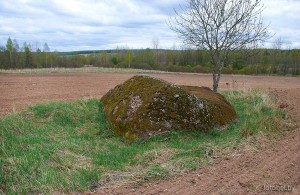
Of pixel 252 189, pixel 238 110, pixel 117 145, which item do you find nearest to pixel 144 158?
pixel 117 145

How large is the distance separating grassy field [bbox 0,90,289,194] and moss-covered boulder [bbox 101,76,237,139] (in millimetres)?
258

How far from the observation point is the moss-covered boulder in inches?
277

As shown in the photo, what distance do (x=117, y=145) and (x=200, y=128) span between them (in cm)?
214

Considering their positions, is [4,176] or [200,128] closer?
[4,176]

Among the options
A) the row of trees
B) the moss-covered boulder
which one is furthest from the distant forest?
the moss-covered boulder

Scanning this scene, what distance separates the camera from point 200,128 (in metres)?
7.32

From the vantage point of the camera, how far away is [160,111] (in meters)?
7.17

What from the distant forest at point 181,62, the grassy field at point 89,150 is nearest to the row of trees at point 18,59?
the distant forest at point 181,62

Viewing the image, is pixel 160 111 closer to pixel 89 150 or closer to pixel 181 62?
pixel 89 150

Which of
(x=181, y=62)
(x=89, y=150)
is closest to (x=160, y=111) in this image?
(x=89, y=150)

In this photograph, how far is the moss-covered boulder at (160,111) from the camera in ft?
23.0

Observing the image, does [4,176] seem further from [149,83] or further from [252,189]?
[149,83]

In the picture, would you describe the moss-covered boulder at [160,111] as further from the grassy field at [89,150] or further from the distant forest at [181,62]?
the distant forest at [181,62]

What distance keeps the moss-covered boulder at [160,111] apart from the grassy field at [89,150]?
0.85 feet
